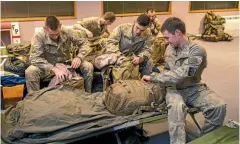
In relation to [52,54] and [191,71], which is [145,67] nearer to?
[52,54]

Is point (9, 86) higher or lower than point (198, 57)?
lower

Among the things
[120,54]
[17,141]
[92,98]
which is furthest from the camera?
[120,54]

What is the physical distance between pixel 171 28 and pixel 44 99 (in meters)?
1.30

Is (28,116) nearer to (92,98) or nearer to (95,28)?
(92,98)

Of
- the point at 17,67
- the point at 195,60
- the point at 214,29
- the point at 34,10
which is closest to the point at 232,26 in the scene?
the point at 214,29

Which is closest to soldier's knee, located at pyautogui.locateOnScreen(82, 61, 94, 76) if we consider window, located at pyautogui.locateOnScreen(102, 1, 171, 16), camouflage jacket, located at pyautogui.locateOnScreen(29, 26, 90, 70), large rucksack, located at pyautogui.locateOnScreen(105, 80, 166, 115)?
camouflage jacket, located at pyautogui.locateOnScreen(29, 26, 90, 70)

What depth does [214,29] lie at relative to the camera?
8.18 m

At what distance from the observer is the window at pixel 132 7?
712 centimetres

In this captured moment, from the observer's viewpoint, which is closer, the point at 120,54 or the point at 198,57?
the point at 198,57

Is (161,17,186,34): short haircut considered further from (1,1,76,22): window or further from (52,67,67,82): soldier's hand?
(1,1,76,22): window

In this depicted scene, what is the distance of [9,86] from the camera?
11.5ft

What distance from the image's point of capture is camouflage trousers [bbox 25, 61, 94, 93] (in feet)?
11.2

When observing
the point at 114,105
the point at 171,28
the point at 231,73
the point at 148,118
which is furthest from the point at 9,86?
the point at 231,73

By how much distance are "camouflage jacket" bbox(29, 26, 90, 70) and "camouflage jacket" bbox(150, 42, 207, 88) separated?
4.34ft
